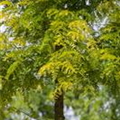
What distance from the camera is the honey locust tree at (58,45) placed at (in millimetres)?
1782

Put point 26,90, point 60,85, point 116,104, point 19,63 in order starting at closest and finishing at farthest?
1. point 60,85
2. point 19,63
3. point 26,90
4. point 116,104

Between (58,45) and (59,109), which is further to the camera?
(59,109)

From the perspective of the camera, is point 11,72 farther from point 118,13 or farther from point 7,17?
point 118,13

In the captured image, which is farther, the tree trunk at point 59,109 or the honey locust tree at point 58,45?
the tree trunk at point 59,109

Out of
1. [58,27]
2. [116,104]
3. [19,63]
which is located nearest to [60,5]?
[58,27]

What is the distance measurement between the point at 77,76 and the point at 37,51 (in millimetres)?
261

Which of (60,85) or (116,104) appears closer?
(60,85)

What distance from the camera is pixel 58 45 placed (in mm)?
1831

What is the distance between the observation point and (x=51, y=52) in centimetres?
186

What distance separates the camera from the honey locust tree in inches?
70.2

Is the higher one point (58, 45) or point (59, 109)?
point (58, 45)

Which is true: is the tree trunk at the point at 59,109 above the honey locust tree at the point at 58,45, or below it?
below

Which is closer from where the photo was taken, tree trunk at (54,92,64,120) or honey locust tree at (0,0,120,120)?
honey locust tree at (0,0,120,120)

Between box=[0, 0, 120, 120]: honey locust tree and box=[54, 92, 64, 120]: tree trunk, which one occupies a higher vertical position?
box=[0, 0, 120, 120]: honey locust tree
